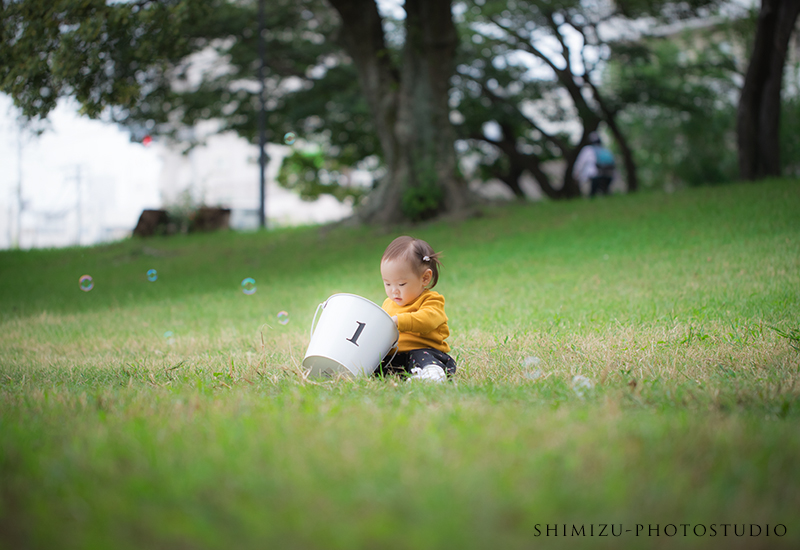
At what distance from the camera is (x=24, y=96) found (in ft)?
24.8

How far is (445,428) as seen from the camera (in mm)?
1946

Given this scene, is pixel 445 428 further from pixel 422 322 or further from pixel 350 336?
pixel 422 322

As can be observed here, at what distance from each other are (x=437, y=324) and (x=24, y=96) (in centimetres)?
707

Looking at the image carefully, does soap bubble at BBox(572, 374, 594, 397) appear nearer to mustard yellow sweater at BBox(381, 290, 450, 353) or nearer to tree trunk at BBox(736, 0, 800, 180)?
mustard yellow sweater at BBox(381, 290, 450, 353)

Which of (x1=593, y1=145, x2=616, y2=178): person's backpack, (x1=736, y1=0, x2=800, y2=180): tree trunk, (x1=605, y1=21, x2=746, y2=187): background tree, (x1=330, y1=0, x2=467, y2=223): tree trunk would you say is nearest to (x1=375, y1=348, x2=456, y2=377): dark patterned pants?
(x1=330, y1=0, x2=467, y2=223): tree trunk

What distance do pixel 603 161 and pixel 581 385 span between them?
11.6 m

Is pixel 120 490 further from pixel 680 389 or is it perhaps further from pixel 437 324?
pixel 680 389

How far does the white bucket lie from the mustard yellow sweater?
0.46 feet

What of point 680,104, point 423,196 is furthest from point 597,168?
point 680,104

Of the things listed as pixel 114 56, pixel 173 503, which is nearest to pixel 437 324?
A: pixel 173 503

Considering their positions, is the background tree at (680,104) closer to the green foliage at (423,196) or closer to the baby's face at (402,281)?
the green foliage at (423,196)

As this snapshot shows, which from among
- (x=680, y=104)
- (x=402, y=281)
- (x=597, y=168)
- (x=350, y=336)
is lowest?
(x=350, y=336)

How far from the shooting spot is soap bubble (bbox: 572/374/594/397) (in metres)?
2.60

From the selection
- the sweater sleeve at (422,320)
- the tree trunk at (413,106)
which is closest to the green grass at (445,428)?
the sweater sleeve at (422,320)
